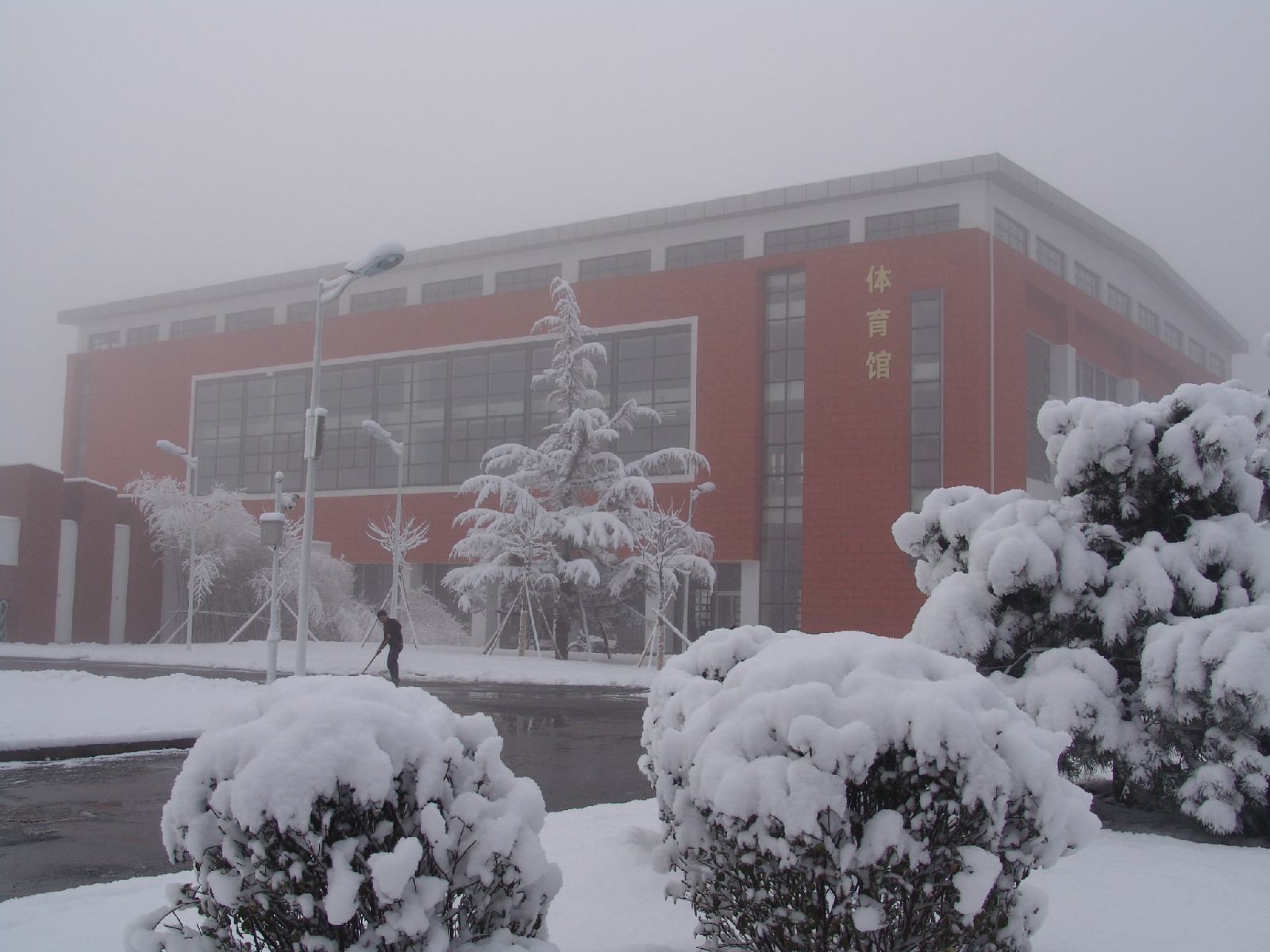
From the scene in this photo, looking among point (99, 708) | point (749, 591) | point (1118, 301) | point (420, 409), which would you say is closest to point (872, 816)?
point (99, 708)

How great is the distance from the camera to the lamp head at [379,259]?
16812 mm

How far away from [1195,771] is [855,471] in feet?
106

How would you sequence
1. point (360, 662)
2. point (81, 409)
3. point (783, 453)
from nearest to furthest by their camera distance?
point (360, 662) < point (783, 453) < point (81, 409)

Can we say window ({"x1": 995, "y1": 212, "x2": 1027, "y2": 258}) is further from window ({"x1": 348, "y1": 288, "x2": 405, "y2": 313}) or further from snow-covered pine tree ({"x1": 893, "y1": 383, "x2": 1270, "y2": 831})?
snow-covered pine tree ({"x1": 893, "y1": 383, "x2": 1270, "y2": 831})

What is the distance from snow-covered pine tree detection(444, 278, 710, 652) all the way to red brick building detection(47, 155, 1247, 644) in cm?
725

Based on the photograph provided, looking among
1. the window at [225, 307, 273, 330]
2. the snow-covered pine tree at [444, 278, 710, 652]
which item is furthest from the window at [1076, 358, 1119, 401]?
the window at [225, 307, 273, 330]

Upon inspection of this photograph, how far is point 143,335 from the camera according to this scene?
60.1m

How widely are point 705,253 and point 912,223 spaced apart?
879 centimetres

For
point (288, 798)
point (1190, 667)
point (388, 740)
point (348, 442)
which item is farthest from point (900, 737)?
point (348, 442)

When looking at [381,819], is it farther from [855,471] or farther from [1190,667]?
[855,471]

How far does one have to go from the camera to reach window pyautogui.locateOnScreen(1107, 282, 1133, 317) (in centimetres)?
4891

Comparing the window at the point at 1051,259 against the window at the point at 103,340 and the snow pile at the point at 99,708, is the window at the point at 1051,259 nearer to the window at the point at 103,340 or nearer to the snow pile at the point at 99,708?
the snow pile at the point at 99,708

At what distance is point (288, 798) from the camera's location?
315 centimetres

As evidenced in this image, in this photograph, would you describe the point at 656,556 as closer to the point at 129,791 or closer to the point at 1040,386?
the point at 1040,386
